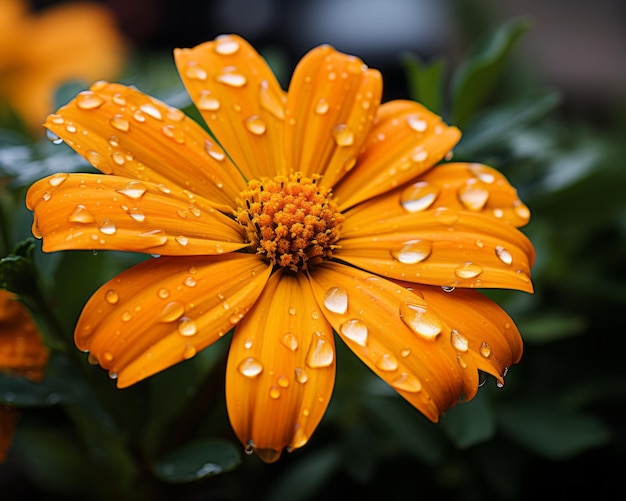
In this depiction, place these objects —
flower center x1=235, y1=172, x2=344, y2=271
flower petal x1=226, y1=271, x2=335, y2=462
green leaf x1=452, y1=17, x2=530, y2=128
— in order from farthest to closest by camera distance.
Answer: green leaf x1=452, y1=17, x2=530, y2=128 → flower center x1=235, y1=172, x2=344, y2=271 → flower petal x1=226, y1=271, x2=335, y2=462

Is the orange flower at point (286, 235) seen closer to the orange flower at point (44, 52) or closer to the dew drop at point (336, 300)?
the dew drop at point (336, 300)

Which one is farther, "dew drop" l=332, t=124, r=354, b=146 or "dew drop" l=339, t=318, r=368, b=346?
"dew drop" l=332, t=124, r=354, b=146

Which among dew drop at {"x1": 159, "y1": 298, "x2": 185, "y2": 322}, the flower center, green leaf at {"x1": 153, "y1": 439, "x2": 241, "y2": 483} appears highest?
dew drop at {"x1": 159, "y1": 298, "x2": 185, "y2": 322}

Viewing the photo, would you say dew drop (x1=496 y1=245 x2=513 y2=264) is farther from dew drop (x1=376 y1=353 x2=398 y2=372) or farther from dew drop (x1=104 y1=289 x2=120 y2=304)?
dew drop (x1=104 y1=289 x2=120 y2=304)

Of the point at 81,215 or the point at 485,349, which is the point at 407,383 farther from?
the point at 81,215

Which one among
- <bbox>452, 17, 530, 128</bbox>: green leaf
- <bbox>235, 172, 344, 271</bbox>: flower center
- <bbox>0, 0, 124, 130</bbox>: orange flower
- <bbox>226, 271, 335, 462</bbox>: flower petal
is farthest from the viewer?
<bbox>0, 0, 124, 130</bbox>: orange flower

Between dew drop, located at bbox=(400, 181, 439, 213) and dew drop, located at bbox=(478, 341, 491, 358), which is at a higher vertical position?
dew drop, located at bbox=(400, 181, 439, 213)

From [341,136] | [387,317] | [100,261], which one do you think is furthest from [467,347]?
[100,261]

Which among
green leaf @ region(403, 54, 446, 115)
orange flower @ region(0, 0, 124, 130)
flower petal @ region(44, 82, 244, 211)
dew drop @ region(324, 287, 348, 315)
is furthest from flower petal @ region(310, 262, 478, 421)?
orange flower @ region(0, 0, 124, 130)
